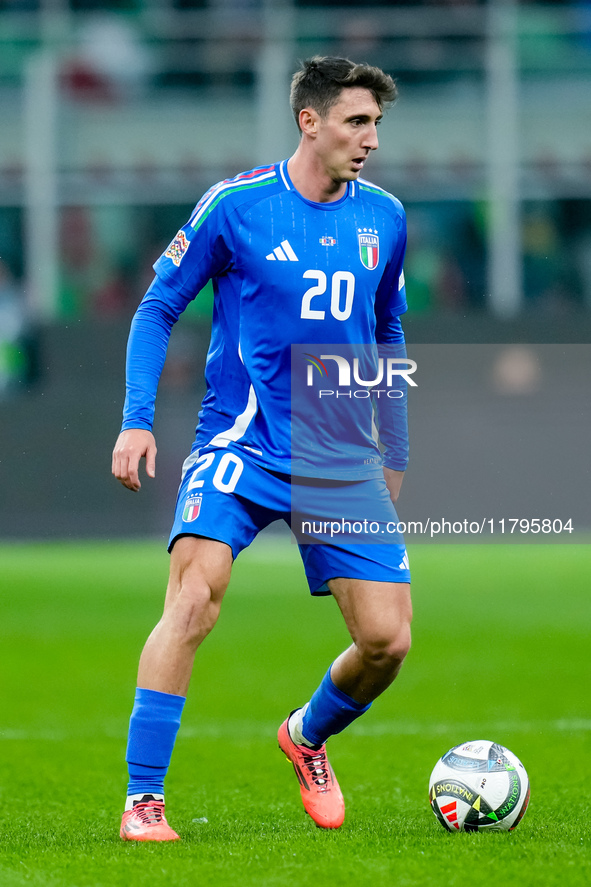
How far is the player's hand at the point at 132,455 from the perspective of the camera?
11.2 feet

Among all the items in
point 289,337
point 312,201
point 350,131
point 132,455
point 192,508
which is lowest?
point 192,508

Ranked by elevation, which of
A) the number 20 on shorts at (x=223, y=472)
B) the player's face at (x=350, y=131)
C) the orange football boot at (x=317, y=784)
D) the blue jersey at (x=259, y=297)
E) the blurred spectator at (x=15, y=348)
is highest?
the player's face at (x=350, y=131)

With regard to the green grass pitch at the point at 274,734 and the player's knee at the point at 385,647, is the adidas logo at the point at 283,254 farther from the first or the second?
the green grass pitch at the point at 274,734

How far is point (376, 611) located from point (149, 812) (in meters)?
0.80

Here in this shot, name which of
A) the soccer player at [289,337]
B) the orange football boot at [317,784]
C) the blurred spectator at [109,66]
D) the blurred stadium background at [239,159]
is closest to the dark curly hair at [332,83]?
the soccer player at [289,337]

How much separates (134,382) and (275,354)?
0.40m

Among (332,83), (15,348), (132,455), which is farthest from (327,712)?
(15,348)

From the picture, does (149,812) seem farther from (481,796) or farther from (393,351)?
(393,351)

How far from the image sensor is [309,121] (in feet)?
Result: 12.4

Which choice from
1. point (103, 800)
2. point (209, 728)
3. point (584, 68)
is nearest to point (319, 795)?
point (103, 800)

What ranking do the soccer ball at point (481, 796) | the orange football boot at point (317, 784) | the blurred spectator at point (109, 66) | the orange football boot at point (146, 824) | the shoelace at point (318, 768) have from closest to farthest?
the orange football boot at point (146, 824), the soccer ball at point (481, 796), the orange football boot at point (317, 784), the shoelace at point (318, 768), the blurred spectator at point (109, 66)

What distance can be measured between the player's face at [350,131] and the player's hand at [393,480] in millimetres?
948

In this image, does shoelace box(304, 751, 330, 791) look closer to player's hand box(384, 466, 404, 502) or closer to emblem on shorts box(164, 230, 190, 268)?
player's hand box(384, 466, 404, 502)

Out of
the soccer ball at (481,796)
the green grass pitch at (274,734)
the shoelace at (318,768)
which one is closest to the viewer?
the green grass pitch at (274,734)
